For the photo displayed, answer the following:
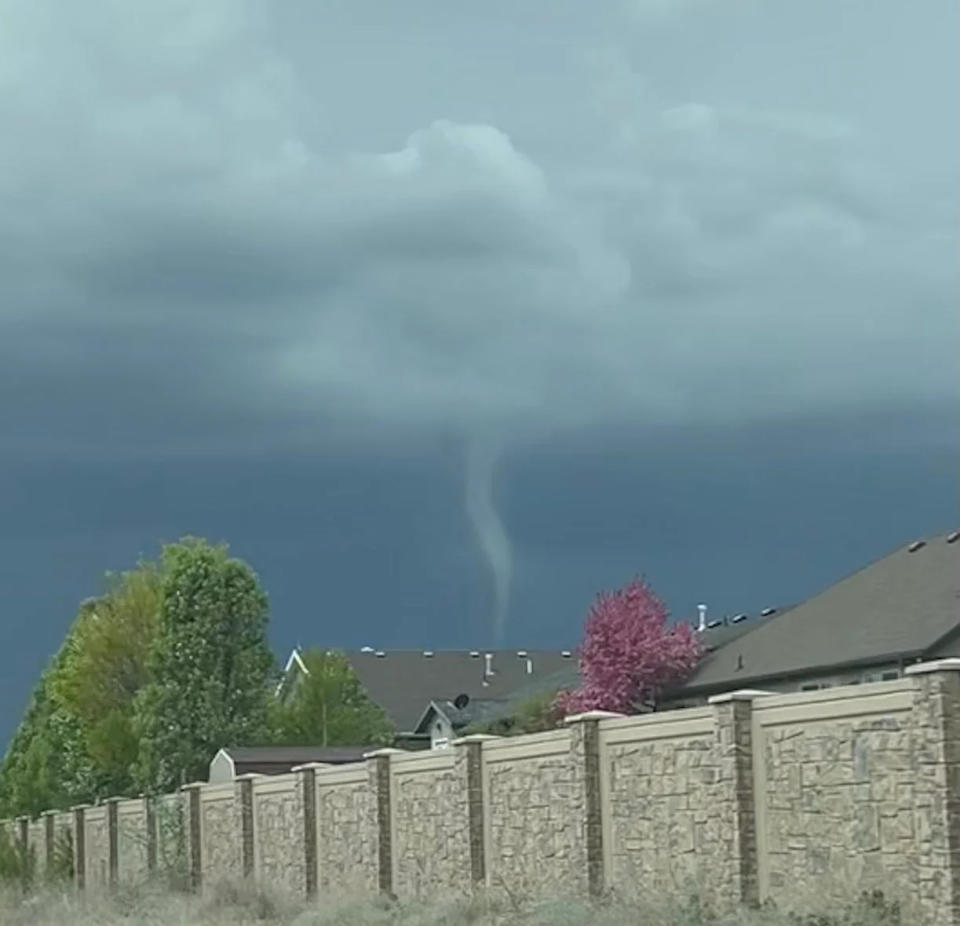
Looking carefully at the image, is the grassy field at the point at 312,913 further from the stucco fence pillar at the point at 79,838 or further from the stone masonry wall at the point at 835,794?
the stucco fence pillar at the point at 79,838

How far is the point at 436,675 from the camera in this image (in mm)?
92188

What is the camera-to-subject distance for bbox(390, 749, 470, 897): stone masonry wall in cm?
2872

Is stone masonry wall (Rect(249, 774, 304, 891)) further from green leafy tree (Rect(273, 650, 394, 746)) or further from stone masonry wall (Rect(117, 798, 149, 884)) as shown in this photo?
green leafy tree (Rect(273, 650, 394, 746))

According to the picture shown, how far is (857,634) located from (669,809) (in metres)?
23.6

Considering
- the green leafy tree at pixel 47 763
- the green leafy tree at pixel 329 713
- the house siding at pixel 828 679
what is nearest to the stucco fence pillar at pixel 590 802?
the house siding at pixel 828 679

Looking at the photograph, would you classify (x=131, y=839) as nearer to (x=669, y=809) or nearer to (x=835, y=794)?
(x=669, y=809)

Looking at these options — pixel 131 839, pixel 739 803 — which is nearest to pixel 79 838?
pixel 131 839

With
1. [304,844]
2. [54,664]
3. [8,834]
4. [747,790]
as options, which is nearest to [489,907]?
[747,790]

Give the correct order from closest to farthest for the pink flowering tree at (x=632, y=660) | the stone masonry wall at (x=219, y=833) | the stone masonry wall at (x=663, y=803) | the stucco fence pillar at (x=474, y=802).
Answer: the stone masonry wall at (x=663, y=803), the stucco fence pillar at (x=474, y=802), the stone masonry wall at (x=219, y=833), the pink flowering tree at (x=632, y=660)

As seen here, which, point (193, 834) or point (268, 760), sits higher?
point (268, 760)

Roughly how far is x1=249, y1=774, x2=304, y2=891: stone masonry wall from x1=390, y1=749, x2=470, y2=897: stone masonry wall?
4.13 meters

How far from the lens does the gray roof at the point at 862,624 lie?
43.8m

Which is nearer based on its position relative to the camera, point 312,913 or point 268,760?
point 312,913

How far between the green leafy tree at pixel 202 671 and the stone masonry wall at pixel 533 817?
33.6 metres
